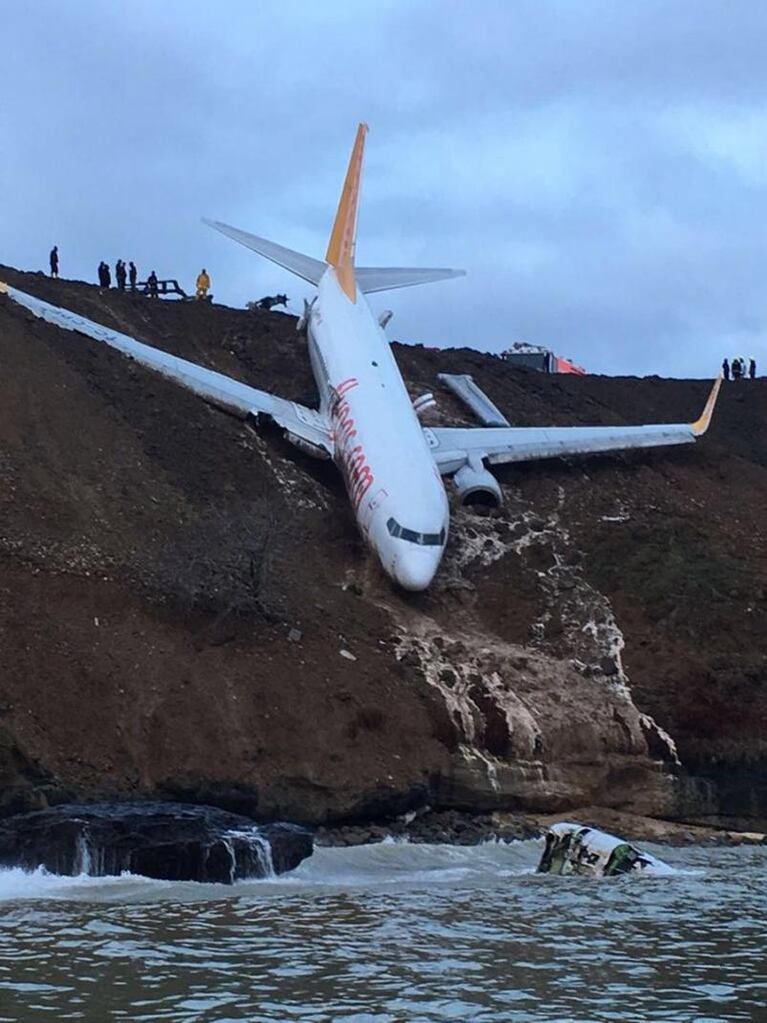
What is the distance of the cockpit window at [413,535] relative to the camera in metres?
38.0

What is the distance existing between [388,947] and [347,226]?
110 feet

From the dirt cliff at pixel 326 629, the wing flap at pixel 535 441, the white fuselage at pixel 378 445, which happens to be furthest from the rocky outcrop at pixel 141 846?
the wing flap at pixel 535 441

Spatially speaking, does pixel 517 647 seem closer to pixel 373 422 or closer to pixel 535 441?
pixel 373 422

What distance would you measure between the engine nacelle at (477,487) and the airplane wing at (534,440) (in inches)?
18.1

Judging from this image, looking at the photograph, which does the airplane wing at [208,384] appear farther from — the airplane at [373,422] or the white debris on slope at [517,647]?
the white debris on slope at [517,647]

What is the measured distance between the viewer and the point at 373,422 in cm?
4156

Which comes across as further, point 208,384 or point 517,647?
point 208,384

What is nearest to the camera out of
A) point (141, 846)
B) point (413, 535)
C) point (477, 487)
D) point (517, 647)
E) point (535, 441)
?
point (141, 846)

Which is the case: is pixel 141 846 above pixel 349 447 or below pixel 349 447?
below

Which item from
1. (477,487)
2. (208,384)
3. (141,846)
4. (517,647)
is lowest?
(141,846)

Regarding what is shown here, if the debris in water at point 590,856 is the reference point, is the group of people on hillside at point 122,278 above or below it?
above

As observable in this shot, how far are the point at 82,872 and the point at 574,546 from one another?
71.1ft

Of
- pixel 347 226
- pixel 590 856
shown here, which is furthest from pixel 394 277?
pixel 590 856

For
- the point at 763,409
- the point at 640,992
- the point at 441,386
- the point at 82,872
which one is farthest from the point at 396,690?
the point at 763,409
